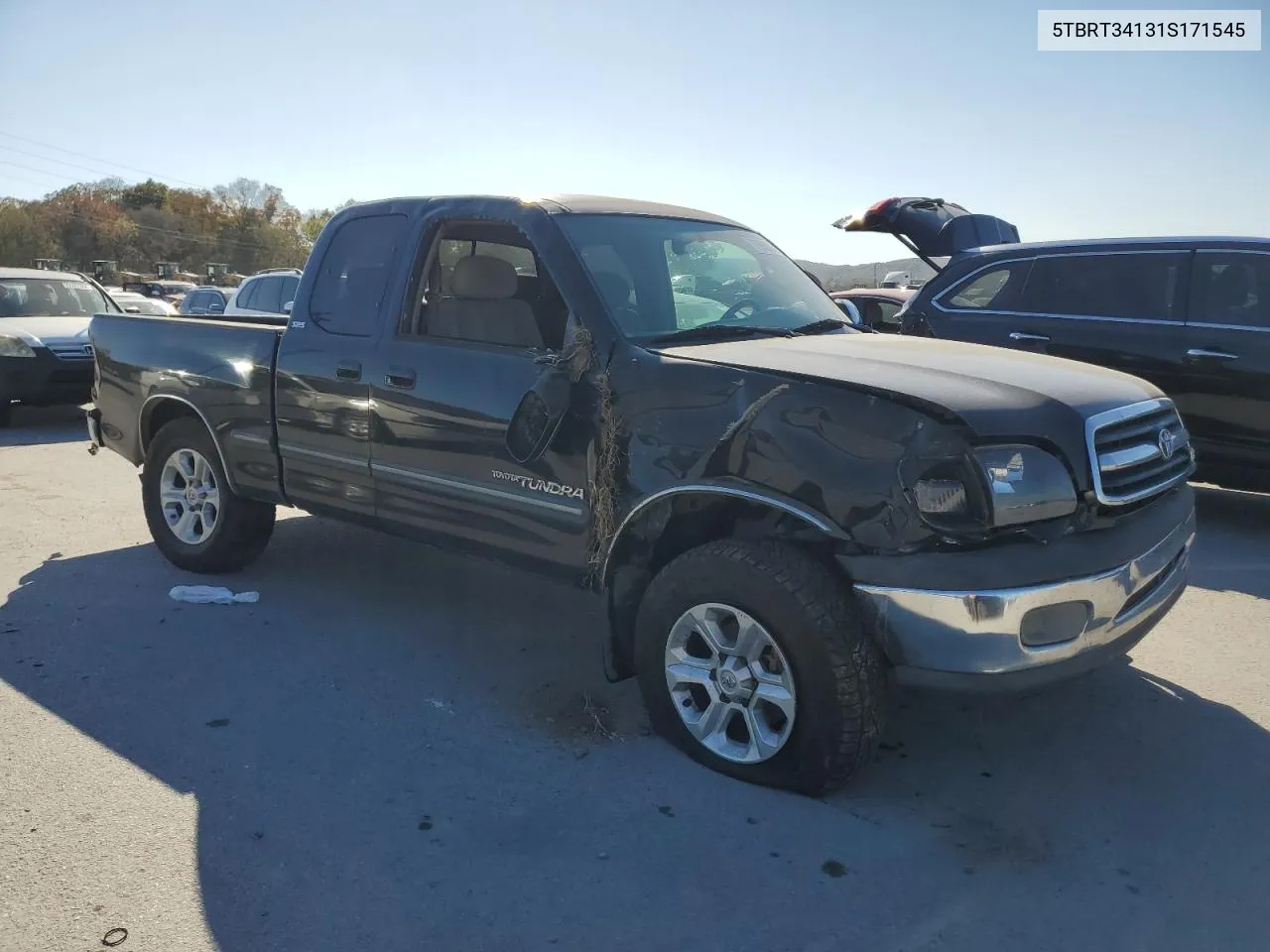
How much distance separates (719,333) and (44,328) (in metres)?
9.97

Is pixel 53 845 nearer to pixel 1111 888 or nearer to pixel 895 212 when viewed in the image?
pixel 1111 888

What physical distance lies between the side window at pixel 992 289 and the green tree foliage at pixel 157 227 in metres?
64.6

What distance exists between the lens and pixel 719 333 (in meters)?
3.92

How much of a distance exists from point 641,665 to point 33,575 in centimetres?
398

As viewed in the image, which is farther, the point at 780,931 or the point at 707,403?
the point at 707,403

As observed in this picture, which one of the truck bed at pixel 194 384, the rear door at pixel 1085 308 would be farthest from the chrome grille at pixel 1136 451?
the truck bed at pixel 194 384

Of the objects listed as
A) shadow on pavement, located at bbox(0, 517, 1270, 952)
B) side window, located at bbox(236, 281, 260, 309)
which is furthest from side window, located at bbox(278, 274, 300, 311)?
shadow on pavement, located at bbox(0, 517, 1270, 952)

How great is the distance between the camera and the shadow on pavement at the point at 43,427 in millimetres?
10305

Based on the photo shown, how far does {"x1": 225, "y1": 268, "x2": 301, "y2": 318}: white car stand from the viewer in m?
12.0

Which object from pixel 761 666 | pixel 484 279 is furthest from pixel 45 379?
pixel 761 666

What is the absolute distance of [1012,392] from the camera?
316cm

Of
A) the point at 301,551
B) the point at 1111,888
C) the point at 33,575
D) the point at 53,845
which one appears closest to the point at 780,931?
the point at 1111,888

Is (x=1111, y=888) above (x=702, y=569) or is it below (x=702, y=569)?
below

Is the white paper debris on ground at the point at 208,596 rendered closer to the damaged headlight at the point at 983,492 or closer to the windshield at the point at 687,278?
the windshield at the point at 687,278
